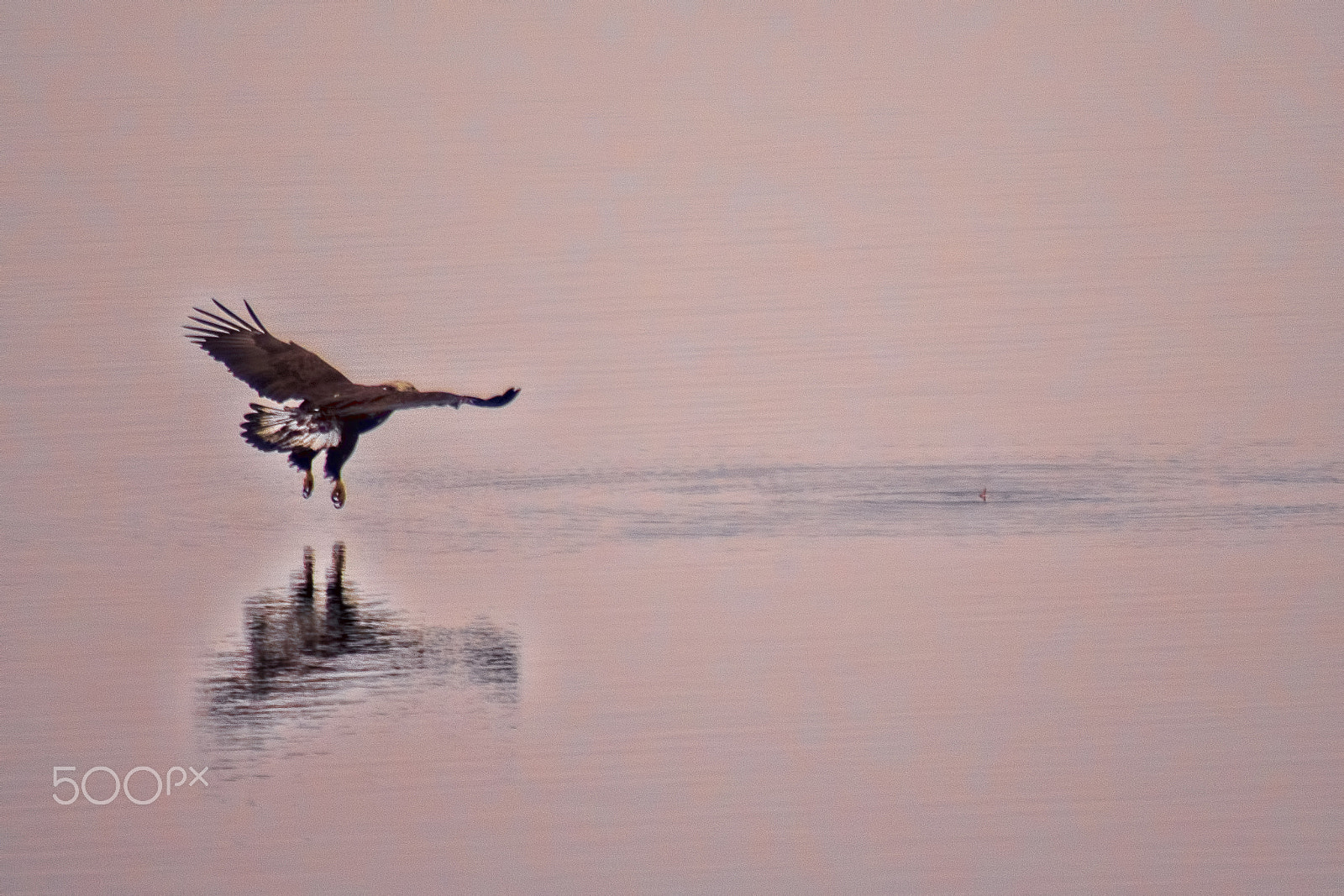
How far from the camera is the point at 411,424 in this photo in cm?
1698

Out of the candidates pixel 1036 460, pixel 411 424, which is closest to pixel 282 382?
pixel 411 424

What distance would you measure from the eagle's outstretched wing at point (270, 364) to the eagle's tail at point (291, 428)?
0.37 feet

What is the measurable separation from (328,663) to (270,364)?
379 centimetres

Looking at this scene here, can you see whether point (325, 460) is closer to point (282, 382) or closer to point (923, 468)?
point (282, 382)

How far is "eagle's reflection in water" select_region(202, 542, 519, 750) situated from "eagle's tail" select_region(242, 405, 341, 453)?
189 centimetres

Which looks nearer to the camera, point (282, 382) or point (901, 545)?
point (901, 545)

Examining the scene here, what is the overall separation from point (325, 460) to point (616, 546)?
79.9 inches

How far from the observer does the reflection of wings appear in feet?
38.8

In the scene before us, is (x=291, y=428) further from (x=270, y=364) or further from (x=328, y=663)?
(x=328, y=663)

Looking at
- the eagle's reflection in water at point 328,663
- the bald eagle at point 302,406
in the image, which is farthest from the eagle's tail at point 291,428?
the eagle's reflection in water at point 328,663

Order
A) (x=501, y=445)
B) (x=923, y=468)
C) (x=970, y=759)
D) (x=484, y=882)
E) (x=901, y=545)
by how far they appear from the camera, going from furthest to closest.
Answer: (x=501, y=445) → (x=923, y=468) → (x=901, y=545) → (x=970, y=759) → (x=484, y=882)

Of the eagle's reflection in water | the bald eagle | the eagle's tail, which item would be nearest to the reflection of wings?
the bald eagle

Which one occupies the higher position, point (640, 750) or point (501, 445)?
point (501, 445)

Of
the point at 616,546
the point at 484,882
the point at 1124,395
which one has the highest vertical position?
the point at 1124,395
